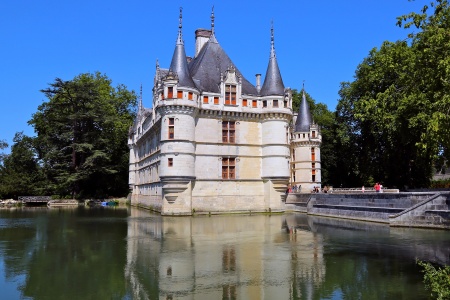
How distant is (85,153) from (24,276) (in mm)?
38923

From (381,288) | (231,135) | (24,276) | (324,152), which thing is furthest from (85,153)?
(381,288)

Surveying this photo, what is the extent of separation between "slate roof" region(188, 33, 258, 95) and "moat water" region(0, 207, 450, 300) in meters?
14.8

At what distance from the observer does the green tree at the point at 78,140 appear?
4390cm

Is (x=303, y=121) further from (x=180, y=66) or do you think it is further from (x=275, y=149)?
(x=180, y=66)

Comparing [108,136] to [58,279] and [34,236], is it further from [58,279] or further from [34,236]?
[58,279]

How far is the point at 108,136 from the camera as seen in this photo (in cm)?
4859

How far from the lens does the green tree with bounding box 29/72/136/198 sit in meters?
43.9

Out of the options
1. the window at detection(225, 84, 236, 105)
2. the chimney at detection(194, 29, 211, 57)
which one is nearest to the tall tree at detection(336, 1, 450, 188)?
the window at detection(225, 84, 236, 105)

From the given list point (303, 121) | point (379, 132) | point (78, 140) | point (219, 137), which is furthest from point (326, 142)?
point (78, 140)

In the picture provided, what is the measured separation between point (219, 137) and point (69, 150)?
25546 millimetres

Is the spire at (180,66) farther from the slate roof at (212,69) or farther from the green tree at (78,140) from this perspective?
the green tree at (78,140)

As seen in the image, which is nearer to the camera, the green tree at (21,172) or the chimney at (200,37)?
the chimney at (200,37)

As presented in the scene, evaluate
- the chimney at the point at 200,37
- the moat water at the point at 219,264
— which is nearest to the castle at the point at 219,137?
the chimney at the point at 200,37

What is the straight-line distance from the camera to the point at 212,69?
99.8ft
